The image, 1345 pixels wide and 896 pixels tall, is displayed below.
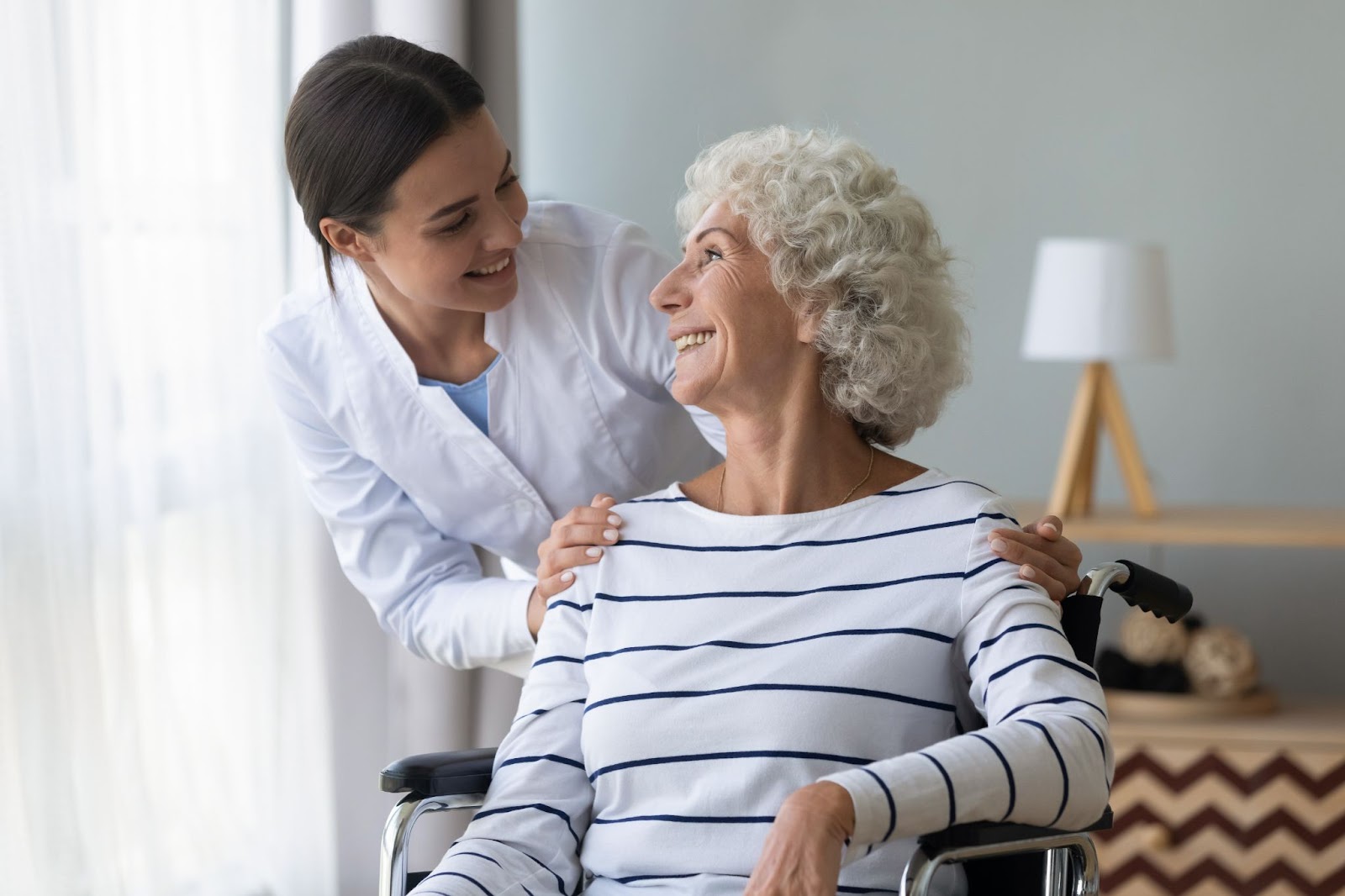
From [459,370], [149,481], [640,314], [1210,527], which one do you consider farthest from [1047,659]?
[149,481]

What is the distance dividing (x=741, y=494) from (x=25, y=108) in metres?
1.25

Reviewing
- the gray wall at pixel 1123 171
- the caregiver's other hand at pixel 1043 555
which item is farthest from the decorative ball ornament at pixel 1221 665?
the caregiver's other hand at pixel 1043 555

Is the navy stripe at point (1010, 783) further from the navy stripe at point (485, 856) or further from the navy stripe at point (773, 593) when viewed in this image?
the navy stripe at point (485, 856)

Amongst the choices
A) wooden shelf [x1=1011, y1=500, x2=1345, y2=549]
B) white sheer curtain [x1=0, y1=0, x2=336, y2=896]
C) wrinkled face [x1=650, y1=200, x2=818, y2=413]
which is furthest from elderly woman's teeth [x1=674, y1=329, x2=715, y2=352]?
wooden shelf [x1=1011, y1=500, x2=1345, y2=549]

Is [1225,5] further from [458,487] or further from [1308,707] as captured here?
[458,487]

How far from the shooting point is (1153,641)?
2.75m

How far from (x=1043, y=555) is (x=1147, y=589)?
12 centimetres

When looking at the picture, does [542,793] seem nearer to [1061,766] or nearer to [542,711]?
[542,711]

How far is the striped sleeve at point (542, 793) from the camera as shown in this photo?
1.42 m

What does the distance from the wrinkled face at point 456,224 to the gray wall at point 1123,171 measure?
160 centimetres

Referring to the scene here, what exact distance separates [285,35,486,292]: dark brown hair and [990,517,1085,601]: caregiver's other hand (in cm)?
78

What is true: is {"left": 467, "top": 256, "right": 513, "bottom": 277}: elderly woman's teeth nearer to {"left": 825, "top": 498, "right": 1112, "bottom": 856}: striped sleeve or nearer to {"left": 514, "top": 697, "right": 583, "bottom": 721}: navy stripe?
{"left": 514, "top": 697, "right": 583, "bottom": 721}: navy stripe

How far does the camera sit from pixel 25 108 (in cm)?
202

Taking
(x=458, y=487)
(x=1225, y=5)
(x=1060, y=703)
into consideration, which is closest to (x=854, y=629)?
(x=1060, y=703)
